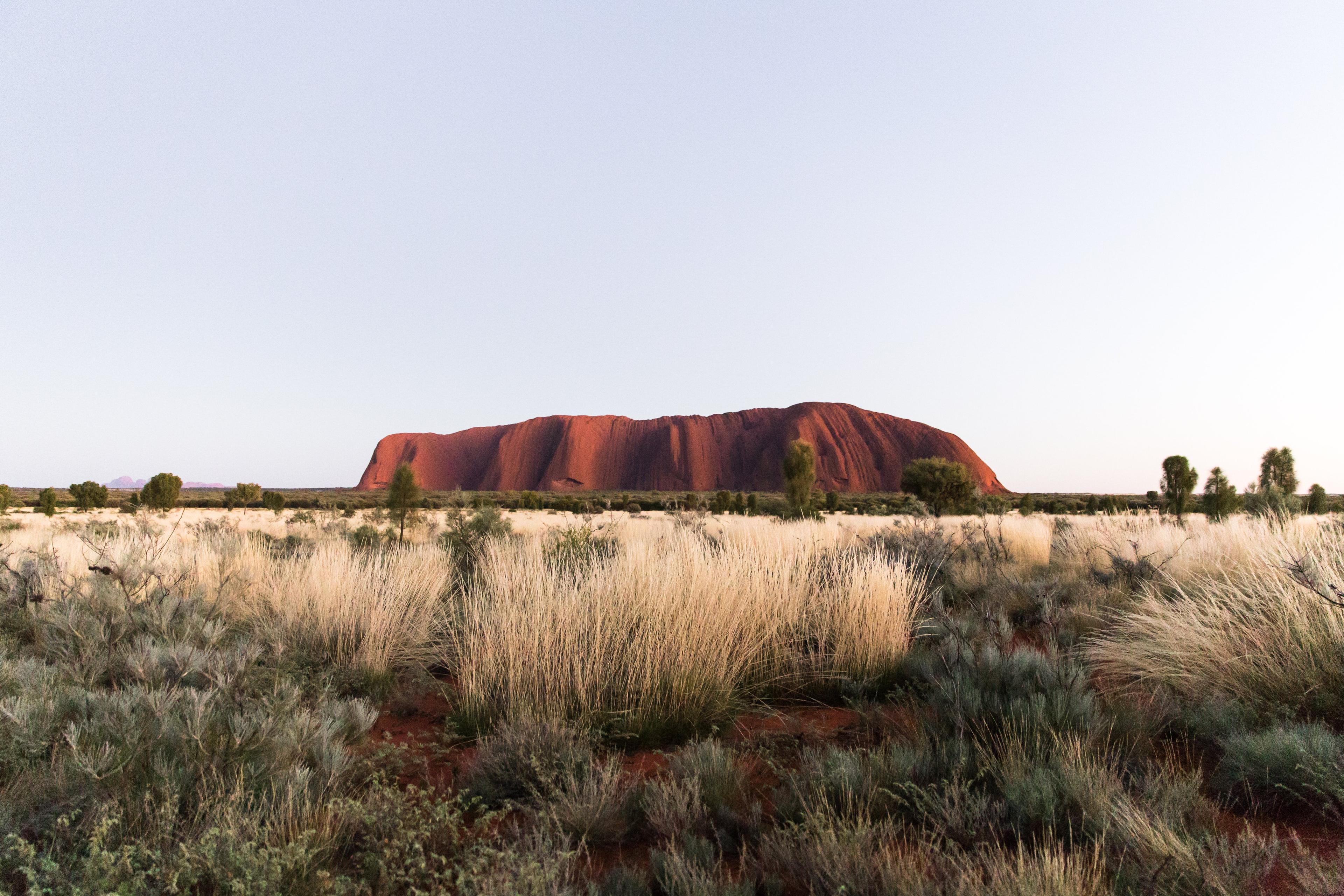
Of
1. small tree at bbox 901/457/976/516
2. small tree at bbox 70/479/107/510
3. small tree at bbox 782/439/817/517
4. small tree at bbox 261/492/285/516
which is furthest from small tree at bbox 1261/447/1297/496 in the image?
small tree at bbox 70/479/107/510

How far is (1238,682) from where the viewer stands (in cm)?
356

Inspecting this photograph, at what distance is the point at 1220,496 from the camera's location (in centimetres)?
2208

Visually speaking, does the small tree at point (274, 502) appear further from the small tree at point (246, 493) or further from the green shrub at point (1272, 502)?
the green shrub at point (1272, 502)

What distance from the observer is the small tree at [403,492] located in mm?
18094

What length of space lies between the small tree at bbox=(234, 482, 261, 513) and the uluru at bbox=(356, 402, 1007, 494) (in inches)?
1781

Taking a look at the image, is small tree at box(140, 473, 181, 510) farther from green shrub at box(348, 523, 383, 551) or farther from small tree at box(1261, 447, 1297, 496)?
small tree at box(1261, 447, 1297, 496)

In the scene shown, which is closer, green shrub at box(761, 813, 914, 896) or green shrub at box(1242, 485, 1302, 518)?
green shrub at box(761, 813, 914, 896)

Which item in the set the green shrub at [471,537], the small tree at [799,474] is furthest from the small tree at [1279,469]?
the green shrub at [471,537]

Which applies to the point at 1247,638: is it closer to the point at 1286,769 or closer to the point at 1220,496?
the point at 1286,769

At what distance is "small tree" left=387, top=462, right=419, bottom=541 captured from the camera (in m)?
18.1

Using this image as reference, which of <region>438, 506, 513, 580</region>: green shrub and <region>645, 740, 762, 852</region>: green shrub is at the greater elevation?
<region>438, 506, 513, 580</region>: green shrub

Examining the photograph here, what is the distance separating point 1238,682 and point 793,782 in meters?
2.82

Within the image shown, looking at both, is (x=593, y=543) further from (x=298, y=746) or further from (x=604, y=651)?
(x=298, y=746)

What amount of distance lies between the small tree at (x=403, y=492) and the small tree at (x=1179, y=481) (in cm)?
2763
